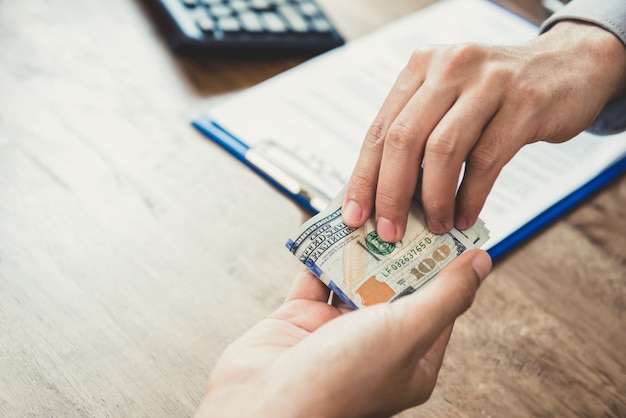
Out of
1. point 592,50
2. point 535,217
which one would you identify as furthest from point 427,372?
point 592,50

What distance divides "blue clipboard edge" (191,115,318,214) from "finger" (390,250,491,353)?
0.23 meters

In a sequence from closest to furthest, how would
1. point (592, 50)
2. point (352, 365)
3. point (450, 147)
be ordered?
point (352, 365)
point (450, 147)
point (592, 50)

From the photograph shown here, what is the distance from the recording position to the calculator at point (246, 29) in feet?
2.56

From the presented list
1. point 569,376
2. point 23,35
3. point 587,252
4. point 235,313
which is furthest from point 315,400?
point 23,35

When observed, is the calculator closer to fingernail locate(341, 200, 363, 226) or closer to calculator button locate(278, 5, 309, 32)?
calculator button locate(278, 5, 309, 32)

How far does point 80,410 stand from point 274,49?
1.84 feet

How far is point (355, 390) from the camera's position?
0.38 m

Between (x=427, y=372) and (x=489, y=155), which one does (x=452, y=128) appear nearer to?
(x=489, y=155)

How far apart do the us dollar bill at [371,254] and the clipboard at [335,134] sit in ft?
0.31

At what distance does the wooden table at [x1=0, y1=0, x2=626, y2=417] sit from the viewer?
0.48 metres

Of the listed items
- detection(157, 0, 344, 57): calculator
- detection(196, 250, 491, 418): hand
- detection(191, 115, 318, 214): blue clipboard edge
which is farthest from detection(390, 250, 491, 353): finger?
detection(157, 0, 344, 57): calculator

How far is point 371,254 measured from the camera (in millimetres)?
511

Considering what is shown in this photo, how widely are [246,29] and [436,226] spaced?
1.48ft

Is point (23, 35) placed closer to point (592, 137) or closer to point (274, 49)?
point (274, 49)
